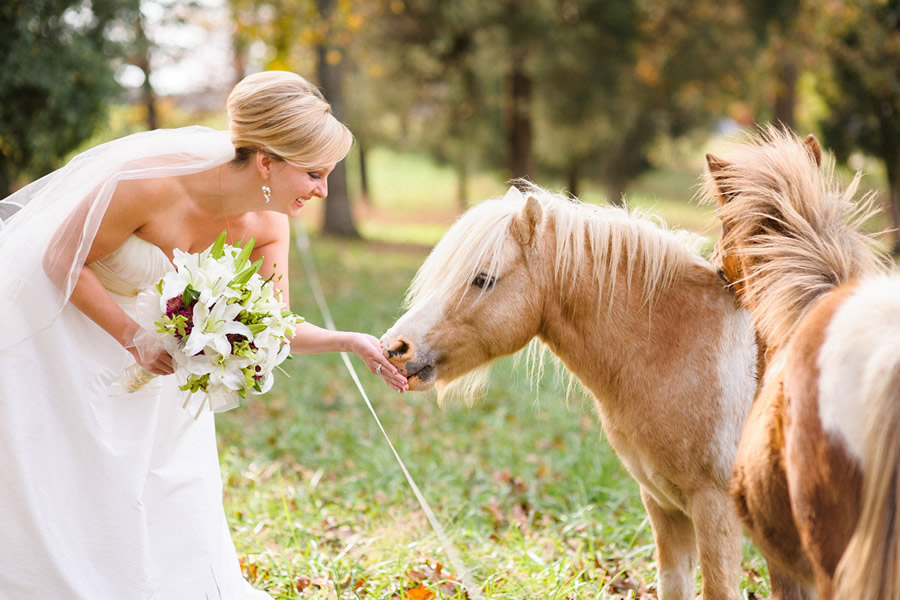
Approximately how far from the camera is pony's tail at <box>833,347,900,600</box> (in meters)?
1.63

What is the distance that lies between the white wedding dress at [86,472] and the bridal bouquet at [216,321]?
0.36 m

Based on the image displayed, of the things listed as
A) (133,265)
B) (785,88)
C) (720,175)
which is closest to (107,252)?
(133,265)

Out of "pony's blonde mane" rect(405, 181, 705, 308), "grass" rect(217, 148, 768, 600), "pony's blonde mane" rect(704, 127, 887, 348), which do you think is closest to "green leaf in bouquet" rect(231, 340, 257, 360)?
"pony's blonde mane" rect(405, 181, 705, 308)

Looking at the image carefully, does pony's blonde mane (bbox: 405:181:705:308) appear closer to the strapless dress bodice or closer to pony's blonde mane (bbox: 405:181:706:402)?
pony's blonde mane (bbox: 405:181:706:402)

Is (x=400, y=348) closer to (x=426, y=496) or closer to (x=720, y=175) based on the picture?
(x=720, y=175)

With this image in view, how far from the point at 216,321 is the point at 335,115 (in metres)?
14.7

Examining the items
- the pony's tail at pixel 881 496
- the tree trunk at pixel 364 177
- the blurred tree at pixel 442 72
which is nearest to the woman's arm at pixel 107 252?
the pony's tail at pixel 881 496

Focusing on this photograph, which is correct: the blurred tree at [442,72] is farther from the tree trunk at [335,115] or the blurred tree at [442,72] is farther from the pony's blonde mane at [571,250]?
the pony's blonde mane at [571,250]

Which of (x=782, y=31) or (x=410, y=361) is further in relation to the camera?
(x=782, y=31)

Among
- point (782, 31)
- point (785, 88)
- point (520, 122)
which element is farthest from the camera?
point (785, 88)

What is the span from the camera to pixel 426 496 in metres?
5.25

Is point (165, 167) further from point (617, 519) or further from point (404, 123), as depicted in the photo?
point (404, 123)

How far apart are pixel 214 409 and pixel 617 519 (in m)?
2.66

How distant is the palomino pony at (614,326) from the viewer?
9.06ft
